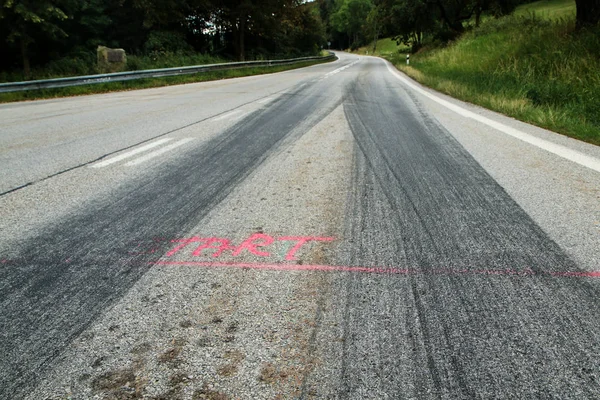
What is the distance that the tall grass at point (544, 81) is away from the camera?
20.4 feet

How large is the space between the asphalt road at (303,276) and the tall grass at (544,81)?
2378 mm

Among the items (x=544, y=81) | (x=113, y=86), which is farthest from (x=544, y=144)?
(x=113, y=86)

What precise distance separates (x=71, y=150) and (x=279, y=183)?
2.89m

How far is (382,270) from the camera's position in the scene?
6.34 ft

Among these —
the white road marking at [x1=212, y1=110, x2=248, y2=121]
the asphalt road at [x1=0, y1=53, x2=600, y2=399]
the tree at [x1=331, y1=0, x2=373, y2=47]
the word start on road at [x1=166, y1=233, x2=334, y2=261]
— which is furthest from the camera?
the tree at [x1=331, y1=0, x2=373, y2=47]

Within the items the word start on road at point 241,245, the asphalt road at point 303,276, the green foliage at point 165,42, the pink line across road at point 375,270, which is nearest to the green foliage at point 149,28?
the green foliage at point 165,42

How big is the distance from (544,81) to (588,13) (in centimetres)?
427

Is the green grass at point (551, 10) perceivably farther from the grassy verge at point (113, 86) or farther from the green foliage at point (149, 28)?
the green foliage at point (149, 28)

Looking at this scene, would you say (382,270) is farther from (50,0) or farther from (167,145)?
(50,0)

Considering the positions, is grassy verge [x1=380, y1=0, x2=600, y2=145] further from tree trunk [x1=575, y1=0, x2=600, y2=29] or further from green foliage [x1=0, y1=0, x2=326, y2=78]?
green foliage [x1=0, y1=0, x2=326, y2=78]

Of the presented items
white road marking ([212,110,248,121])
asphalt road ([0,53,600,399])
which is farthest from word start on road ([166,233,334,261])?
white road marking ([212,110,248,121])

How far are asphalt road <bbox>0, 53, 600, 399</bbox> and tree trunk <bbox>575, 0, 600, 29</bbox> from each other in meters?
9.74

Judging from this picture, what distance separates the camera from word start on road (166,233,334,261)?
7.11 feet

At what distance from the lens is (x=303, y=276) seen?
1.92 m
